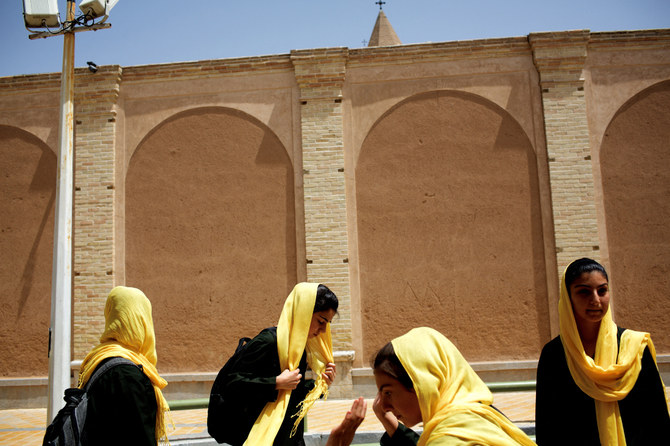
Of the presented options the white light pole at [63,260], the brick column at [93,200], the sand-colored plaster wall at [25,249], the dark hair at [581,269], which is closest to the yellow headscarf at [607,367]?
the dark hair at [581,269]

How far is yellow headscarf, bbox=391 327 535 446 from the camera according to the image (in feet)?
6.25

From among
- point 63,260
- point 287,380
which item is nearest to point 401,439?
point 287,380

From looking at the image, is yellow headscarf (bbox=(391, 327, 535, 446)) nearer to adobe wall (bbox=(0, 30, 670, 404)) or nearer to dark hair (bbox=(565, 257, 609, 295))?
dark hair (bbox=(565, 257, 609, 295))

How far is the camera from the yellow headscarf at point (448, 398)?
1.90 metres

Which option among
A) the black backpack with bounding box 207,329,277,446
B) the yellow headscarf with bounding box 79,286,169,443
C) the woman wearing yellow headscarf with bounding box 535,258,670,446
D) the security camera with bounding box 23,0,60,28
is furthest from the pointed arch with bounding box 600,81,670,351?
the yellow headscarf with bounding box 79,286,169,443

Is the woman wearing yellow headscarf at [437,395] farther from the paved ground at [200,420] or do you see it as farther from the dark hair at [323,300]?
the paved ground at [200,420]

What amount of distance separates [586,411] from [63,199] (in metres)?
6.11

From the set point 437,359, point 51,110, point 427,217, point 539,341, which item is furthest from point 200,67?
point 437,359

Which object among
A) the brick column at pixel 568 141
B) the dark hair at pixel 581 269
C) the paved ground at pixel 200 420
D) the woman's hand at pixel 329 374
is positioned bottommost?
the paved ground at pixel 200 420

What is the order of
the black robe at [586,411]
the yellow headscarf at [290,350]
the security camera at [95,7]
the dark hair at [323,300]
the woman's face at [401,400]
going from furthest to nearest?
the security camera at [95,7] < the dark hair at [323,300] < the yellow headscarf at [290,350] < the black robe at [586,411] < the woman's face at [401,400]

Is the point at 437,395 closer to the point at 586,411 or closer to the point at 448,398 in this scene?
the point at 448,398

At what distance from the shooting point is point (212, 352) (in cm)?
1059

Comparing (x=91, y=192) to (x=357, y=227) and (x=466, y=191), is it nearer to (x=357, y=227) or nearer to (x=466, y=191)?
A: (x=357, y=227)

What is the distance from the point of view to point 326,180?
10680 millimetres
